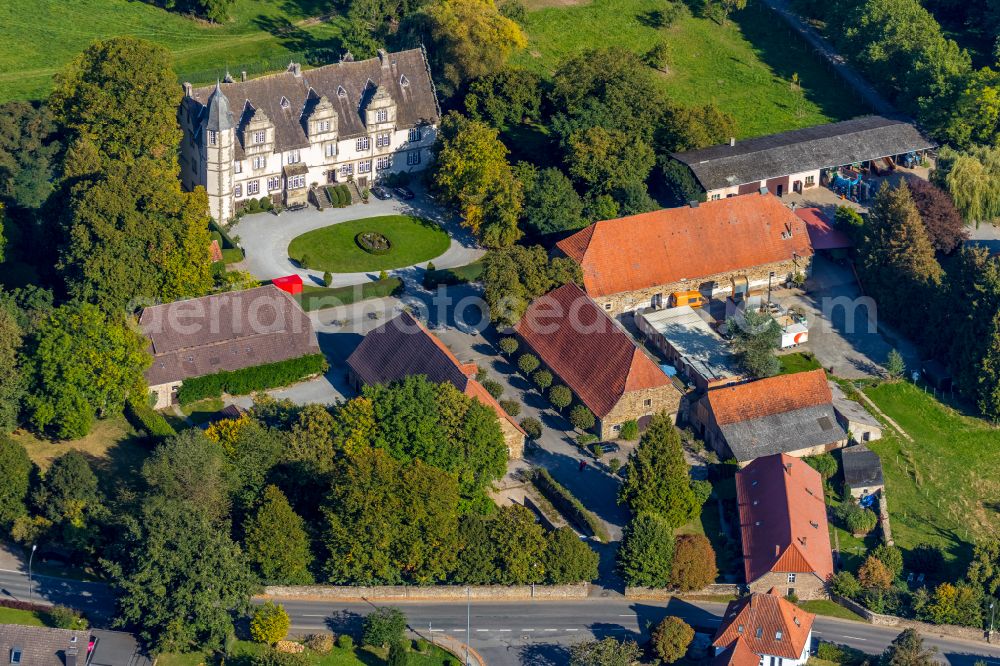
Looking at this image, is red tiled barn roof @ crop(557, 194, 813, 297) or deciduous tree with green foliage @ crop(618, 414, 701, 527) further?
red tiled barn roof @ crop(557, 194, 813, 297)

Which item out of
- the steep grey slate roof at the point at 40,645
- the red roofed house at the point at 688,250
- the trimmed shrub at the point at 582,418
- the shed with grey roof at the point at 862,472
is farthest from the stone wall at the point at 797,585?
the steep grey slate roof at the point at 40,645

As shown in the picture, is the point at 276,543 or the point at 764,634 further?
the point at 276,543

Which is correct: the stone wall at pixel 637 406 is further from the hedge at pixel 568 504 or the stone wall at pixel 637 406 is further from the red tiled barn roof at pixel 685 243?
the red tiled barn roof at pixel 685 243

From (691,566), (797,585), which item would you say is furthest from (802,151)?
(691,566)

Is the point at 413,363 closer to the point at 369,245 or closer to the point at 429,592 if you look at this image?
the point at 429,592

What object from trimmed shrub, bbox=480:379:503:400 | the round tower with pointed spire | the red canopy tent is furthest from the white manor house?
trimmed shrub, bbox=480:379:503:400

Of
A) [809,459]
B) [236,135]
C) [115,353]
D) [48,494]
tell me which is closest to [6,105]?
[236,135]

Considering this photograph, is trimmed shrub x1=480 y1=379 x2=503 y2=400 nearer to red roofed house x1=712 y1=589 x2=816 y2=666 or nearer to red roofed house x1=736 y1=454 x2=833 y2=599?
red roofed house x1=736 y1=454 x2=833 y2=599
